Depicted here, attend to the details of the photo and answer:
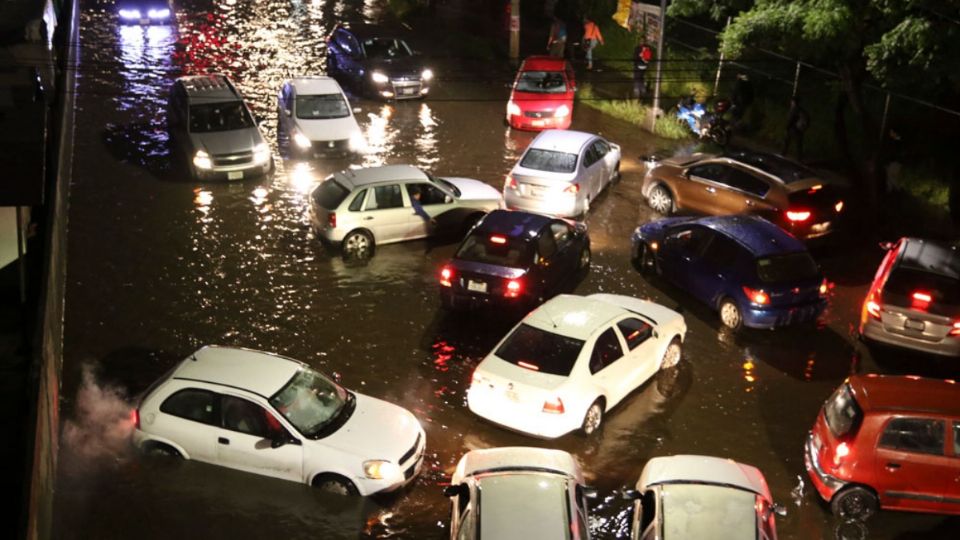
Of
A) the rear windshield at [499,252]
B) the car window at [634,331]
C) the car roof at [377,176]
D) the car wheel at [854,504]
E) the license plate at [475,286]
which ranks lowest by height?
the car wheel at [854,504]

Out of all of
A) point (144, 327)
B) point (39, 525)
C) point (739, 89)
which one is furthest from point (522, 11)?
point (39, 525)

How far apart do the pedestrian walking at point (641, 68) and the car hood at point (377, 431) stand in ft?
59.9

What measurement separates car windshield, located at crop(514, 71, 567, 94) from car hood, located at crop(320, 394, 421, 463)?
16012 mm

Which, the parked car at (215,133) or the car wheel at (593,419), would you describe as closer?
the car wheel at (593,419)

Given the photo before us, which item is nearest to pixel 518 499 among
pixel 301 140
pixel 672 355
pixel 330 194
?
pixel 672 355

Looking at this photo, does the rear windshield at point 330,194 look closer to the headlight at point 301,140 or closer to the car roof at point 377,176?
the car roof at point 377,176

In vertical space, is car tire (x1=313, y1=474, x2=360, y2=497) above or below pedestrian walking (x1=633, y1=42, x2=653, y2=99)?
below

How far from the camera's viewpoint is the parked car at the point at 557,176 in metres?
21.8

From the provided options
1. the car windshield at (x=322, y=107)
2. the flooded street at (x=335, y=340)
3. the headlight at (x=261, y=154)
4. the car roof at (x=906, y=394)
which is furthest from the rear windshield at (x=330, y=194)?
the car roof at (x=906, y=394)

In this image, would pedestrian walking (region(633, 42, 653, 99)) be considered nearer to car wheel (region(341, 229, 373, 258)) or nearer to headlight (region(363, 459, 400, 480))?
car wheel (region(341, 229, 373, 258))

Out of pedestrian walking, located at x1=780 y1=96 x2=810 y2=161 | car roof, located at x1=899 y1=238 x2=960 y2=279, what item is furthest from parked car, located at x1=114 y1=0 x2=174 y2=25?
car roof, located at x1=899 y1=238 x2=960 y2=279

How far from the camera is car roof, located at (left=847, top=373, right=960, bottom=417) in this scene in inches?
496

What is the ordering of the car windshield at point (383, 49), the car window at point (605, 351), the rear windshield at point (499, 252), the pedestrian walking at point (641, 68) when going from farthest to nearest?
the car windshield at point (383, 49), the pedestrian walking at point (641, 68), the rear windshield at point (499, 252), the car window at point (605, 351)

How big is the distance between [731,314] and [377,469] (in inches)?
293
